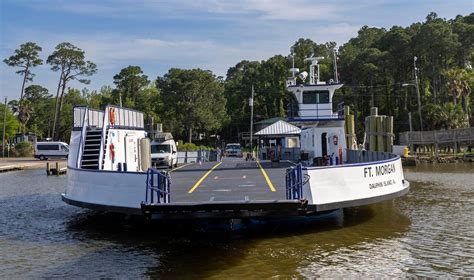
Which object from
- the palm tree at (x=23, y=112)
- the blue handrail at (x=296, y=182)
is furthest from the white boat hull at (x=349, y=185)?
the palm tree at (x=23, y=112)

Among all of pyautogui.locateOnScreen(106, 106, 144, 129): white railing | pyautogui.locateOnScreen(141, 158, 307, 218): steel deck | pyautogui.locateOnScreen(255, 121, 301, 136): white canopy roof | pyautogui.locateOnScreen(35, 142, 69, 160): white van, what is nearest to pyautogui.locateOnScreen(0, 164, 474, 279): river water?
pyautogui.locateOnScreen(141, 158, 307, 218): steel deck

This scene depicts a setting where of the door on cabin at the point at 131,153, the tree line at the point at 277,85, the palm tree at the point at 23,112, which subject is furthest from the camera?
the palm tree at the point at 23,112

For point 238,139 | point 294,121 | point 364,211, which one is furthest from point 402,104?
point 364,211

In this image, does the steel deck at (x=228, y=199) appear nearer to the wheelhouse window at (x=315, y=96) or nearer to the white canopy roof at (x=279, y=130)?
the wheelhouse window at (x=315, y=96)

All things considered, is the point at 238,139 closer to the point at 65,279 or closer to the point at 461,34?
the point at 461,34

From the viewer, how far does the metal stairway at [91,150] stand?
17.3m

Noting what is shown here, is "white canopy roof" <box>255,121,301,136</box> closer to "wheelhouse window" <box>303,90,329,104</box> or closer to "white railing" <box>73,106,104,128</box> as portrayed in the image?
"wheelhouse window" <box>303,90,329,104</box>

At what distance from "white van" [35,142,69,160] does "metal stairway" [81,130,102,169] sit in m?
47.9

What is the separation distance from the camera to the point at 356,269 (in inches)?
410

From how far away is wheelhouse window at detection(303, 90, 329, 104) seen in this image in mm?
25688

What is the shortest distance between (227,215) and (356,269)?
306 centimetres

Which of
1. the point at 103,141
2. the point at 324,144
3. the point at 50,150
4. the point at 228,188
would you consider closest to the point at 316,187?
the point at 228,188

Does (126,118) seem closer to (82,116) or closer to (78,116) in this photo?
(82,116)

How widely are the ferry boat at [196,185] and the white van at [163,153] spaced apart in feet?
15.1
